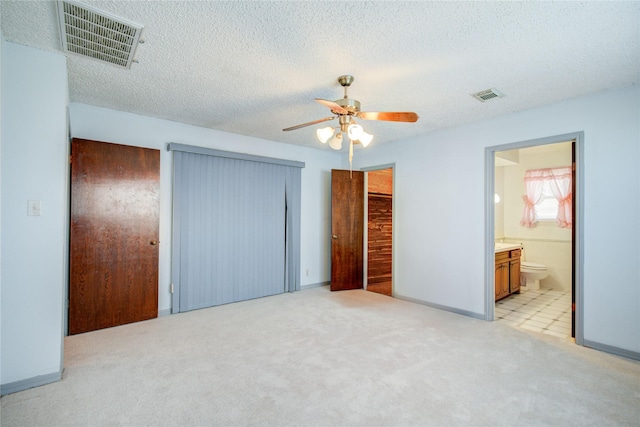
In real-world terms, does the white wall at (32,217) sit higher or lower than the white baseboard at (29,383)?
higher

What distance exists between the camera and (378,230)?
571cm

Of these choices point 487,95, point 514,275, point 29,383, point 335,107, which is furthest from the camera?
point 514,275

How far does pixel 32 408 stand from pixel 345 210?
4068 mm

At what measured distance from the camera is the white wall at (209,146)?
3.33m

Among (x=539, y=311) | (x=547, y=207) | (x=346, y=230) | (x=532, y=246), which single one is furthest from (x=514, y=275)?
(x=346, y=230)

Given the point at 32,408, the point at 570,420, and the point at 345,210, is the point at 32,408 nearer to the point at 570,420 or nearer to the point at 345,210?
the point at 570,420

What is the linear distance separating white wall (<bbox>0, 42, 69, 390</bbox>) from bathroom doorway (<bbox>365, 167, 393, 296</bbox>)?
405 centimetres

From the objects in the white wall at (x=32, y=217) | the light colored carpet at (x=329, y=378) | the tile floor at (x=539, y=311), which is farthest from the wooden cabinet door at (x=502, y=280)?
the white wall at (x=32, y=217)

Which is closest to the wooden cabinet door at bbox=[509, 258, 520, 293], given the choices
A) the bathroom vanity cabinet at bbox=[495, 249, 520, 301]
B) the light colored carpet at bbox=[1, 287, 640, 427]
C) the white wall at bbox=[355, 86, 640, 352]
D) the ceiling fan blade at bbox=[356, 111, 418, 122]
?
the bathroom vanity cabinet at bbox=[495, 249, 520, 301]

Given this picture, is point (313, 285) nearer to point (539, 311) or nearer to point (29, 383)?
point (539, 311)

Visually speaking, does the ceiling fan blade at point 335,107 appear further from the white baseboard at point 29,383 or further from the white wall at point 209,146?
the white baseboard at point 29,383

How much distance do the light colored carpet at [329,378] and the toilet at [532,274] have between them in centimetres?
224

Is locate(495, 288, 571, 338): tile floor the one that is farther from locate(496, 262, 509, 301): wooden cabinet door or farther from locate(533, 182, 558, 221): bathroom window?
locate(533, 182, 558, 221): bathroom window

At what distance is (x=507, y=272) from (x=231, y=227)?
409cm
